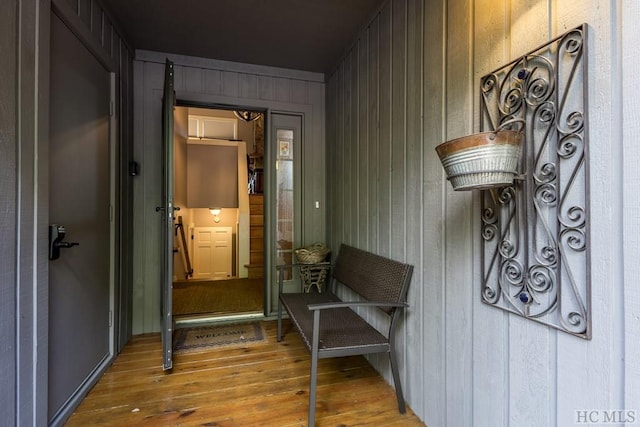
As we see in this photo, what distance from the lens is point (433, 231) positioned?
164 cm

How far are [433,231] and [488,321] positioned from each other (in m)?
0.51

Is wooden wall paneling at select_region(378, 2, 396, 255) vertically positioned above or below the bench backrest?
above

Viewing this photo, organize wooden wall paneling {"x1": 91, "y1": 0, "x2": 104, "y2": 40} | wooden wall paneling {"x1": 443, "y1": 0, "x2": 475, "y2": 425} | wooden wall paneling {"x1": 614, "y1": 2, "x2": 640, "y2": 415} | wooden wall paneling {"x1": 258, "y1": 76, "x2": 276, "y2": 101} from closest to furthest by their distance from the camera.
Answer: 1. wooden wall paneling {"x1": 614, "y1": 2, "x2": 640, "y2": 415}
2. wooden wall paneling {"x1": 443, "y1": 0, "x2": 475, "y2": 425}
3. wooden wall paneling {"x1": 91, "y1": 0, "x2": 104, "y2": 40}
4. wooden wall paneling {"x1": 258, "y1": 76, "x2": 276, "y2": 101}

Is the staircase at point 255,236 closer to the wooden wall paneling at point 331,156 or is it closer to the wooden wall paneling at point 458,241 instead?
the wooden wall paneling at point 331,156

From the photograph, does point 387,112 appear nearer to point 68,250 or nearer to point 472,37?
point 472,37

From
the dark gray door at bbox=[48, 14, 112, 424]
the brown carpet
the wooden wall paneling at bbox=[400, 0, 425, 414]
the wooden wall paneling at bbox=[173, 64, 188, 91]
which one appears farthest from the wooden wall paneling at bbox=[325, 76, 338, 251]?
the dark gray door at bbox=[48, 14, 112, 424]

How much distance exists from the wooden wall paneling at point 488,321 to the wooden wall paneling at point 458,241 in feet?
0.12

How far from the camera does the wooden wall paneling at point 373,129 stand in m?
2.26

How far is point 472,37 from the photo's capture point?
54.8 inches

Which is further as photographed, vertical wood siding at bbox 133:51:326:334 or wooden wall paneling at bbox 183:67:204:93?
wooden wall paneling at bbox 183:67:204:93

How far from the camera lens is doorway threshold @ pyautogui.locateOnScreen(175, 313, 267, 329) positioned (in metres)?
3.07

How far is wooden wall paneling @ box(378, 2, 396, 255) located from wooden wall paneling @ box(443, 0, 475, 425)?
22.9 inches

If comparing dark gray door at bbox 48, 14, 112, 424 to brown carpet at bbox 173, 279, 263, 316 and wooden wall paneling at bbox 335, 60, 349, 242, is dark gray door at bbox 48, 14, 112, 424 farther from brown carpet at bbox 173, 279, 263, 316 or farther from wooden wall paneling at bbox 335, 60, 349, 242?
wooden wall paneling at bbox 335, 60, 349, 242

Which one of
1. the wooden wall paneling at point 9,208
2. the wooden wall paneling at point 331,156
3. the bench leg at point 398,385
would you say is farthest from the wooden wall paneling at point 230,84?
the bench leg at point 398,385
